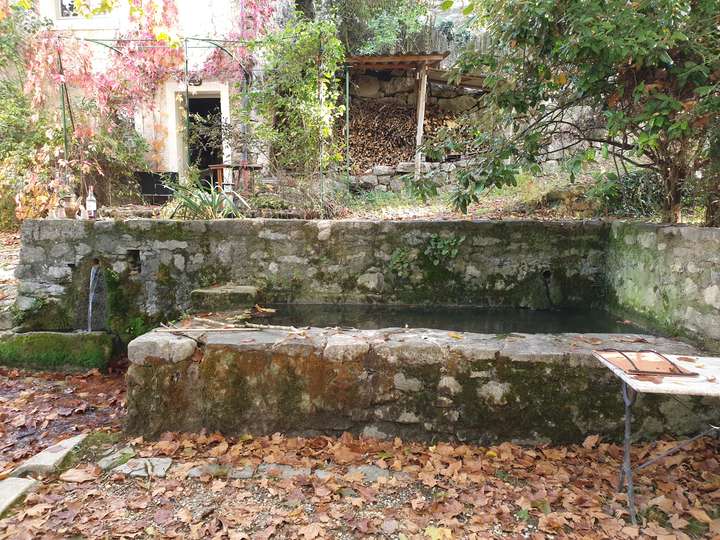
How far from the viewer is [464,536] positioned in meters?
1.83

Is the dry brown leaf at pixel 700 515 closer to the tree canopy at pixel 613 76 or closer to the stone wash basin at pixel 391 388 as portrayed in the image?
the stone wash basin at pixel 391 388

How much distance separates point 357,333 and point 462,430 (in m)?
0.78

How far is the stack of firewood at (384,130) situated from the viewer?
9.84 metres

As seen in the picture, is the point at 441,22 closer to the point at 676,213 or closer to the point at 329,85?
the point at 329,85

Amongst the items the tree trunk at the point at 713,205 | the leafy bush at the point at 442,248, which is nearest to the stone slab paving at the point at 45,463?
the leafy bush at the point at 442,248

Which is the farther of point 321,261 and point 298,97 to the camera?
point 298,97

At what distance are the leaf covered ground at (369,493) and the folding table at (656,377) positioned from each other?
0.66ft

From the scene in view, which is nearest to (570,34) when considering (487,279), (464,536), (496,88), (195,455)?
(496,88)

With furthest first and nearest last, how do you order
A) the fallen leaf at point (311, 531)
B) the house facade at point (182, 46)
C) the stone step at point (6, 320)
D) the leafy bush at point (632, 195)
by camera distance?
the house facade at point (182, 46) < the leafy bush at point (632, 195) < the stone step at point (6, 320) < the fallen leaf at point (311, 531)

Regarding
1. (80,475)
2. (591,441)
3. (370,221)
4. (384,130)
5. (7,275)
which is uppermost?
(384,130)

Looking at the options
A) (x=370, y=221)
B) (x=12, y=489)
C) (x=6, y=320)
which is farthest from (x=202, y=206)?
(x=12, y=489)

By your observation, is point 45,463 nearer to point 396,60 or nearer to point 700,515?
point 700,515

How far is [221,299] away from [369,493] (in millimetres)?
1949

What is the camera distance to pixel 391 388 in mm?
2447
